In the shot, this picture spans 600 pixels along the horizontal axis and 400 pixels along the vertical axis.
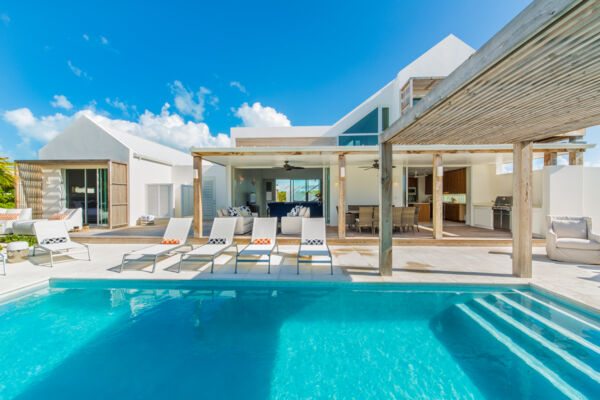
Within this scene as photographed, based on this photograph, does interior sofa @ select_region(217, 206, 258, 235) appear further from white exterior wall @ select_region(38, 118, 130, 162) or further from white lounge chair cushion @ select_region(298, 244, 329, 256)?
white exterior wall @ select_region(38, 118, 130, 162)

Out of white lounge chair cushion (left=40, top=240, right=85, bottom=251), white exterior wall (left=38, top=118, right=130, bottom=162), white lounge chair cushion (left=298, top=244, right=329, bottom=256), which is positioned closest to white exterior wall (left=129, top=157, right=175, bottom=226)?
white exterior wall (left=38, top=118, right=130, bottom=162)

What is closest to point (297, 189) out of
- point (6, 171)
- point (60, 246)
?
point (60, 246)

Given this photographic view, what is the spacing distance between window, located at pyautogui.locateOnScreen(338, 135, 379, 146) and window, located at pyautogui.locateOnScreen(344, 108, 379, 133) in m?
0.63

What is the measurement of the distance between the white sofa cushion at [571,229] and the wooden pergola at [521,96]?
2.10 m

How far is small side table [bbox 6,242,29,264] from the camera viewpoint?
17.1 feet

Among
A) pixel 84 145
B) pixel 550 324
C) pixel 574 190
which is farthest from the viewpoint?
pixel 84 145

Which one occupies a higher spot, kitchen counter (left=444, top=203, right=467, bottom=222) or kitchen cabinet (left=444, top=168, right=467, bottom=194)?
kitchen cabinet (left=444, top=168, right=467, bottom=194)

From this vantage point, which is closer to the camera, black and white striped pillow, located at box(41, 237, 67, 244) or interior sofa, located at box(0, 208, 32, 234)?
black and white striped pillow, located at box(41, 237, 67, 244)

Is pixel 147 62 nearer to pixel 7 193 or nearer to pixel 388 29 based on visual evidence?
pixel 7 193

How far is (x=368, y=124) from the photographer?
38.0 feet

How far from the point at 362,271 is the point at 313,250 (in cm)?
105

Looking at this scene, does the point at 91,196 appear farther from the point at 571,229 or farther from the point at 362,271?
the point at 571,229

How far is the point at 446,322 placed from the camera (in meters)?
3.32

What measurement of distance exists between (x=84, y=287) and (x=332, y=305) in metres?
4.40
